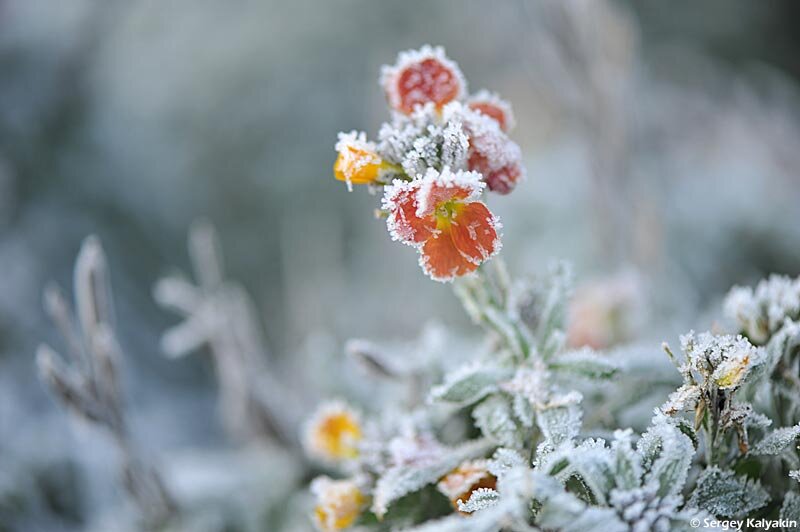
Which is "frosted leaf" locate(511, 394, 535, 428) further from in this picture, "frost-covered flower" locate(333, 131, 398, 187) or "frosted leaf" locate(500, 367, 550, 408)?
"frost-covered flower" locate(333, 131, 398, 187)

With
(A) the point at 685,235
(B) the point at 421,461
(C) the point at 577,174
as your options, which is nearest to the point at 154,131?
(C) the point at 577,174

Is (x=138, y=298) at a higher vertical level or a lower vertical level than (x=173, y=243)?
lower

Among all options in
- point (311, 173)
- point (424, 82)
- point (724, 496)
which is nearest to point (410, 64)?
point (424, 82)

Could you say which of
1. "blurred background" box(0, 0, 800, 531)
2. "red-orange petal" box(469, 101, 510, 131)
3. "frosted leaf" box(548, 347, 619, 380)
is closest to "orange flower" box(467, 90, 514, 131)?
"red-orange petal" box(469, 101, 510, 131)

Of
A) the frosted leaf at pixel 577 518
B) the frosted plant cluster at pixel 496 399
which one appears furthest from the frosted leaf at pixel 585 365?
the frosted leaf at pixel 577 518

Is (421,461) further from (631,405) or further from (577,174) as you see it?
(577,174)

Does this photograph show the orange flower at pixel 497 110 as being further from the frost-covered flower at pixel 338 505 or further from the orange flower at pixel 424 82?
the frost-covered flower at pixel 338 505
